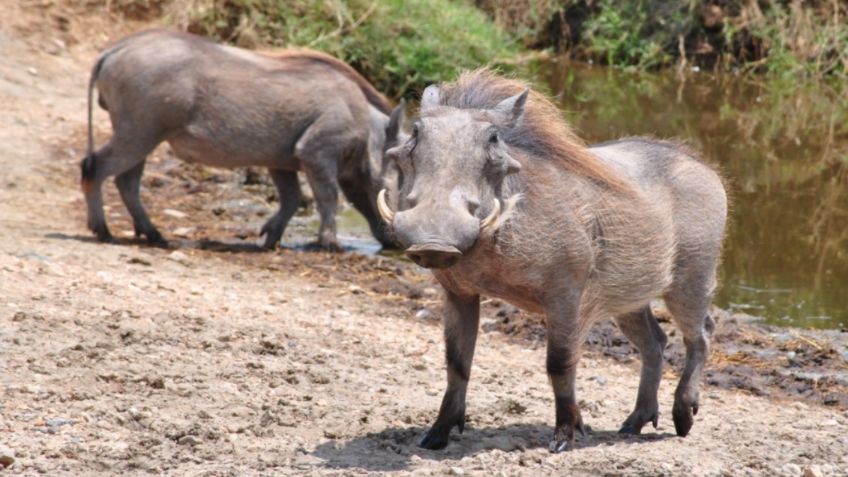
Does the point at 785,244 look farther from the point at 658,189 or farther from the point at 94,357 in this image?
the point at 94,357

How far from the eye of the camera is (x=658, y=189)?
17.4 feet

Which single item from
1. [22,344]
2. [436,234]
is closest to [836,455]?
[436,234]

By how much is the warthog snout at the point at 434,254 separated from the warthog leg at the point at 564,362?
69cm

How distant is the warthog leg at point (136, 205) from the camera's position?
8.48 metres

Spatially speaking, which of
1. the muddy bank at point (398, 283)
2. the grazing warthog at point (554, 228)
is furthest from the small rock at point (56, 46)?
the grazing warthog at point (554, 228)

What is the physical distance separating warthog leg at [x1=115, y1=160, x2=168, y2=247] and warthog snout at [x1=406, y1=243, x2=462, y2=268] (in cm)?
455

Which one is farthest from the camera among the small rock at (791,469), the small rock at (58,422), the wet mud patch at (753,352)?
the wet mud patch at (753,352)

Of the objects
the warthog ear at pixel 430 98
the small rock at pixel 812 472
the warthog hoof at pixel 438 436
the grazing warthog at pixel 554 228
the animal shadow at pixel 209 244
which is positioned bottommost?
the animal shadow at pixel 209 244

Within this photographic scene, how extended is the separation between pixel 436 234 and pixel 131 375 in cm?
156

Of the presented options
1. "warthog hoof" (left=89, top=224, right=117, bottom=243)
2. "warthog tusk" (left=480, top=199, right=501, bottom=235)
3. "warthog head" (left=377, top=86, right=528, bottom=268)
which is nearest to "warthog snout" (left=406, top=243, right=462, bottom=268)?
"warthog head" (left=377, top=86, right=528, bottom=268)

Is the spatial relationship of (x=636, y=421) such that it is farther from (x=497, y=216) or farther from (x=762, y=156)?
(x=762, y=156)

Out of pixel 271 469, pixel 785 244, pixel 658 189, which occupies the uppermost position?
pixel 658 189

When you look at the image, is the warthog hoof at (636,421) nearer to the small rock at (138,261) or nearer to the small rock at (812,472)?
the small rock at (812,472)

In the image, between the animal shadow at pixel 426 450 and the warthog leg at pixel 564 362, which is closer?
the animal shadow at pixel 426 450
